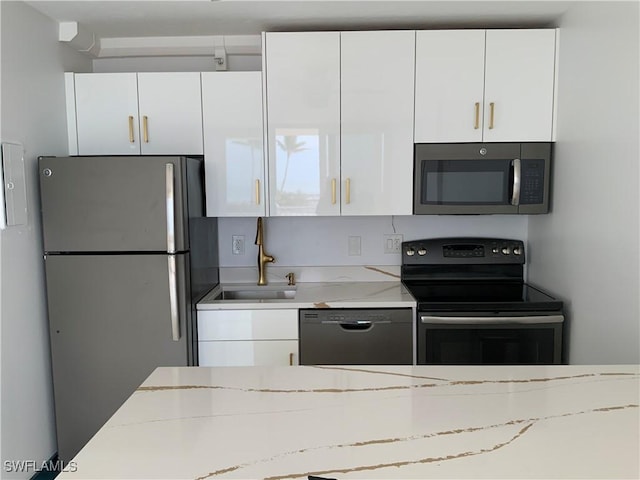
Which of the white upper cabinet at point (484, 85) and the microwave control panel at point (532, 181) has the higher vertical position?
the white upper cabinet at point (484, 85)

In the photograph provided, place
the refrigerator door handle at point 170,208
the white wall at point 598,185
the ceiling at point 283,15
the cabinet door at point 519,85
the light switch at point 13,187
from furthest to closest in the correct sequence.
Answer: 1. the cabinet door at point 519,85
2. the ceiling at point 283,15
3. the refrigerator door handle at point 170,208
4. the light switch at point 13,187
5. the white wall at point 598,185

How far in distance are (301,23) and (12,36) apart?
4.40 ft

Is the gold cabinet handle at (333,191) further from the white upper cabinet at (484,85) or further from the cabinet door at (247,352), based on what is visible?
the cabinet door at (247,352)

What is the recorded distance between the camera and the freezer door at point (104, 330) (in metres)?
2.20

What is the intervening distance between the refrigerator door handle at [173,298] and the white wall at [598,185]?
1906mm

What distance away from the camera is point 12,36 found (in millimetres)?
2053

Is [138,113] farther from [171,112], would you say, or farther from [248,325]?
[248,325]

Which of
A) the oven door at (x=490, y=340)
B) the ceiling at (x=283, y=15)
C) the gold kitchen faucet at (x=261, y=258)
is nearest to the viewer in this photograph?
the ceiling at (x=283, y=15)

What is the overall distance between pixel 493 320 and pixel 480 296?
0.74ft

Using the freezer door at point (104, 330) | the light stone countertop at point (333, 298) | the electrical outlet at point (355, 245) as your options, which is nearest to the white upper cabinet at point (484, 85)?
the electrical outlet at point (355, 245)

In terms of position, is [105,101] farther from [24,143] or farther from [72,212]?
[72,212]

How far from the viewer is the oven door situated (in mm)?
2316

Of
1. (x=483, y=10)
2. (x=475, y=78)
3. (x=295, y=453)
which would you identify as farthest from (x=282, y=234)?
(x=295, y=453)

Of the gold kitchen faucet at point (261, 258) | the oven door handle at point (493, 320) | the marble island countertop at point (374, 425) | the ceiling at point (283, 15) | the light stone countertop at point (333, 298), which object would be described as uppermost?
the ceiling at point (283, 15)
